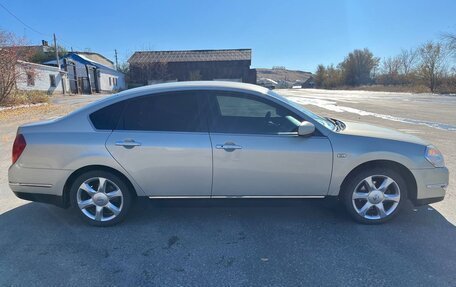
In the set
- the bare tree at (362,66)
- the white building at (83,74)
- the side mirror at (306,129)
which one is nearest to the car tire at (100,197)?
the side mirror at (306,129)

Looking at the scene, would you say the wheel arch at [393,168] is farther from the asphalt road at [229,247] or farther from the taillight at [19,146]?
the taillight at [19,146]

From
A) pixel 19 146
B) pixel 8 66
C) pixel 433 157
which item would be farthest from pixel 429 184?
pixel 8 66

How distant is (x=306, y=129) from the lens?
3090 mm

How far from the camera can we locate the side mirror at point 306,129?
3.09m

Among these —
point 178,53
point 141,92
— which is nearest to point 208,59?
point 178,53

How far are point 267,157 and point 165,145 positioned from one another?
109cm

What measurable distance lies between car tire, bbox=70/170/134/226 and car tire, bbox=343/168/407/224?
2486 mm

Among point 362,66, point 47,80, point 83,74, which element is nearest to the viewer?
point 47,80

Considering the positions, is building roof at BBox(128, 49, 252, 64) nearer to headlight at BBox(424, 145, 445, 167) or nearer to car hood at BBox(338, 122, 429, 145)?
car hood at BBox(338, 122, 429, 145)

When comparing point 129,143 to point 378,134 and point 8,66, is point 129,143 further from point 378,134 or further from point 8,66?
point 8,66

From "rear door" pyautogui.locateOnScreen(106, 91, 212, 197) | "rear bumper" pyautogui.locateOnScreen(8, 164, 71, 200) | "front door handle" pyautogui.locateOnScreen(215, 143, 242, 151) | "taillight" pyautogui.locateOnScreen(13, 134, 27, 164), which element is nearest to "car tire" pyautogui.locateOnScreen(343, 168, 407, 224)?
"front door handle" pyautogui.locateOnScreen(215, 143, 242, 151)

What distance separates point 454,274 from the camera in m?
2.50

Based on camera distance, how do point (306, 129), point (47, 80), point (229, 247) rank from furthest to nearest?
point (47, 80) → point (306, 129) → point (229, 247)

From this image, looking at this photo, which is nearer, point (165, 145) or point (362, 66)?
point (165, 145)
